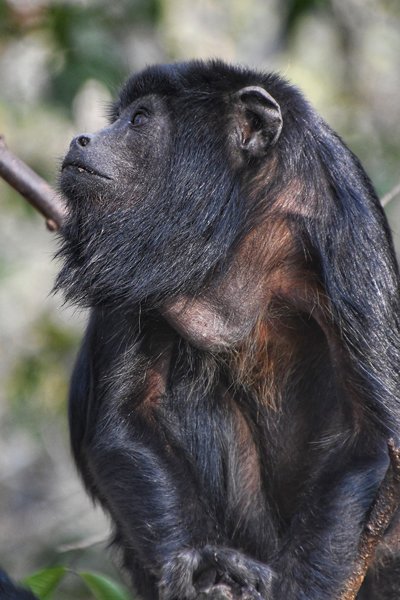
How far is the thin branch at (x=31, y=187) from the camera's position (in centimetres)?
485

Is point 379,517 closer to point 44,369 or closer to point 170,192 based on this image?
point 170,192

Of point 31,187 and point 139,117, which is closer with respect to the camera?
point 139,117

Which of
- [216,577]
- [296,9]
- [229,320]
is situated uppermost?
[296,9]

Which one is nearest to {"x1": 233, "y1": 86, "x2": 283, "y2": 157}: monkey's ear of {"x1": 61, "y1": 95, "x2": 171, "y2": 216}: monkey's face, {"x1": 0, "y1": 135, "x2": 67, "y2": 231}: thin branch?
{"x1": 61, "y1": 95, "x2": 171, "y2": 216}: monkey's face

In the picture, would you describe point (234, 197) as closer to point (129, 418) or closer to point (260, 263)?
point (260, 263)

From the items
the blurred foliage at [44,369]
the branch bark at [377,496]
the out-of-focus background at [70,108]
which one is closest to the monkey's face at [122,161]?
the branch bark at [377,496]

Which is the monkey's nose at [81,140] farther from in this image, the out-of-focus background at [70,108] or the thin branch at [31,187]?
the out-of-focus background at [70,108]

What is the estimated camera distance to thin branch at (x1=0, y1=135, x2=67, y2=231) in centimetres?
485

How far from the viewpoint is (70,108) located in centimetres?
647

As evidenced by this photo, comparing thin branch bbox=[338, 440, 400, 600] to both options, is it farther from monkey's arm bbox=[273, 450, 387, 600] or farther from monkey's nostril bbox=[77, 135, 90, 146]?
monkey's nostril bbox=[77, 135, 90, 146]

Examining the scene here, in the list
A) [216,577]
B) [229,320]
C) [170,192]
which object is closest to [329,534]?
[216,577]

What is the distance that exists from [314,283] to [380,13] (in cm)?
681

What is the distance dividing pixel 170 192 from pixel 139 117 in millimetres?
323

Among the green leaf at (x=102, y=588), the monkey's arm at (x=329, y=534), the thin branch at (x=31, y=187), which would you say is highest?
the thin branch at (x=31, y=187)
